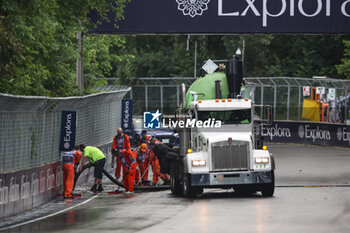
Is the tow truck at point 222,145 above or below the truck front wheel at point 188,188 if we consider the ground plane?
above

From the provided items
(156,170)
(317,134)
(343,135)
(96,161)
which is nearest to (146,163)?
(156,170)

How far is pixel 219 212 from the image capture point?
18.0m

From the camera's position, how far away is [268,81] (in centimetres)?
5350

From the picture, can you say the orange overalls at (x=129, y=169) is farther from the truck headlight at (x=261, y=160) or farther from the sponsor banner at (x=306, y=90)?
the sponsor banner at (x=306, y=90)

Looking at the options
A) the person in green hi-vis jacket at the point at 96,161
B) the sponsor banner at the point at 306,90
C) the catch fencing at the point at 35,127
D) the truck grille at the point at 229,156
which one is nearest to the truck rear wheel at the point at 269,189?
the truck grille at the point at 229,156

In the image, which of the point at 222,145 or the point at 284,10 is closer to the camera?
the point at 222,145

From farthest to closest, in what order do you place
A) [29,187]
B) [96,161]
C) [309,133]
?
[309,133] → [96,161] → [29,187]

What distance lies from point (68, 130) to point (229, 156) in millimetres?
5850

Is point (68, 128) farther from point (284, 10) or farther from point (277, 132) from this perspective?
point (277, 132)

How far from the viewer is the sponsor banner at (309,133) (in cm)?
4284

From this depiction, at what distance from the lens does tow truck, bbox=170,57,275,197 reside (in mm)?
21250

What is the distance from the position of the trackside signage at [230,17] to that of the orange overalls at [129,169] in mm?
5507

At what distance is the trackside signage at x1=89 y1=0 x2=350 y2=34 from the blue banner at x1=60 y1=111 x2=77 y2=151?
184 inches

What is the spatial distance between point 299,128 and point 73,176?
25508mm
